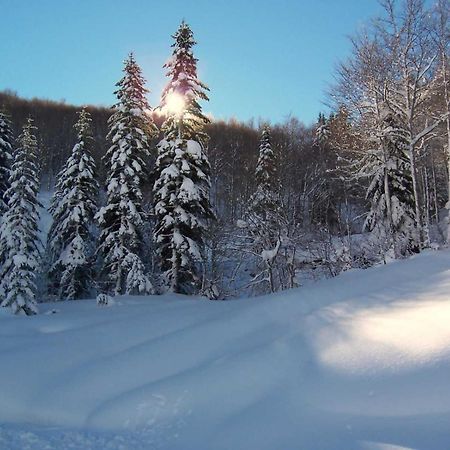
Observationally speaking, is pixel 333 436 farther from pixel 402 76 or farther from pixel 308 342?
pixel 402 76

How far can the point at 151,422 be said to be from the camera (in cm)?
519

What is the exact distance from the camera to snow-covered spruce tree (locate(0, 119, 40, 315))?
20.4 m

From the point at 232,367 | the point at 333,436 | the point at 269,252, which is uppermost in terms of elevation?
the point at 269,252

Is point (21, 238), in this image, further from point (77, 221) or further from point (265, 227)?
point (265, 227)

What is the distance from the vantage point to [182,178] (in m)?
20.5

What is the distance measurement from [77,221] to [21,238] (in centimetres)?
367

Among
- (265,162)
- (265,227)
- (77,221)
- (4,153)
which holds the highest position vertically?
(4,153)

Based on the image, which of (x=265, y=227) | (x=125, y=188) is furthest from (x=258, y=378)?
(x=125, y=188)

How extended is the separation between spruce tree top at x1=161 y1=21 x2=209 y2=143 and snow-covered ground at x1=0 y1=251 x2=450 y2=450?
1411 centimetres

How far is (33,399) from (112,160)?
716 inches

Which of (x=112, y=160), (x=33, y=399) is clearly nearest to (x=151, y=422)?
(x=33, y=399)

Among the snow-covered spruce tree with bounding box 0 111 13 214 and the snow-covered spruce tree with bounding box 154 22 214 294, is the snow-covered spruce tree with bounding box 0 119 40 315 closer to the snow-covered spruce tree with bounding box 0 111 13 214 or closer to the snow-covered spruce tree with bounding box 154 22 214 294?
the snow-covered spruce tree with bounding box 154 22 214 294

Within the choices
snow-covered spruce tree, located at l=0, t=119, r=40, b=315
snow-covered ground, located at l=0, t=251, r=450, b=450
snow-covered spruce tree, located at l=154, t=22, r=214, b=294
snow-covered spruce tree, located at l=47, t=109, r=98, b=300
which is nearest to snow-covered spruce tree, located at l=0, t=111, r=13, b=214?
snow-covered spruce tree, located at l=47, t=109, r=98, b=300

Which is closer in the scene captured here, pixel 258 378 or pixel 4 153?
pixel 258 378
